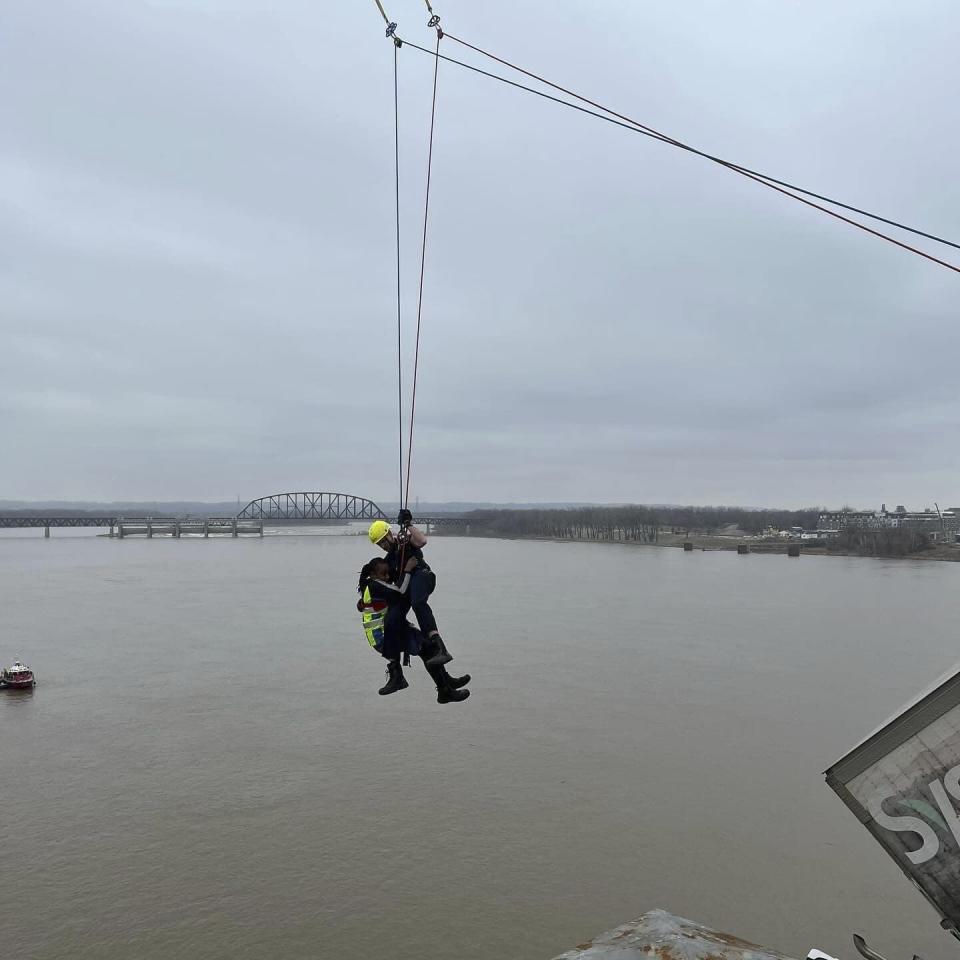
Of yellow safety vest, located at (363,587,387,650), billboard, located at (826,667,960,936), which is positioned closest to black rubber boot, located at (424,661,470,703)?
yellow safety vest, located at (363,587,387,650)

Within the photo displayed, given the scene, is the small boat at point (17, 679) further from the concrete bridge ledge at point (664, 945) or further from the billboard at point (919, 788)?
the billboard at point (919, 788)

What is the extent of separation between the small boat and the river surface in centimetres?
63

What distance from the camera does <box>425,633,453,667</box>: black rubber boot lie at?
570 centimetres

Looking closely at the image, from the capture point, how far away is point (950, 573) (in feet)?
173

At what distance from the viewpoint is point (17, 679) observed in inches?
728

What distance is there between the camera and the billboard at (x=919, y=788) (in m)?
4.60

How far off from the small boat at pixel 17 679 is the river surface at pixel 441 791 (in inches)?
24.7

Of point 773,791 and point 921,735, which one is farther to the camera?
point 773,791

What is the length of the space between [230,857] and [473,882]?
3.31m

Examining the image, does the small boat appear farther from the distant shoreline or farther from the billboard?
the distant shoreline

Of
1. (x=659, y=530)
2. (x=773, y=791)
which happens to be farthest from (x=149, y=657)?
(x=659, y=530)

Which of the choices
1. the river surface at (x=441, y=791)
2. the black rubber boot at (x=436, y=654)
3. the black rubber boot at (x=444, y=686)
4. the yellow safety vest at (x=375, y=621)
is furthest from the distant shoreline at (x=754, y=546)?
the yellow safety vest at (x=375, y=621)

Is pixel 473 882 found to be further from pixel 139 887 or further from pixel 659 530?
pixel 659 530

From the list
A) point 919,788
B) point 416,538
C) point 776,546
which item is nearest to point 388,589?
point 416,538
